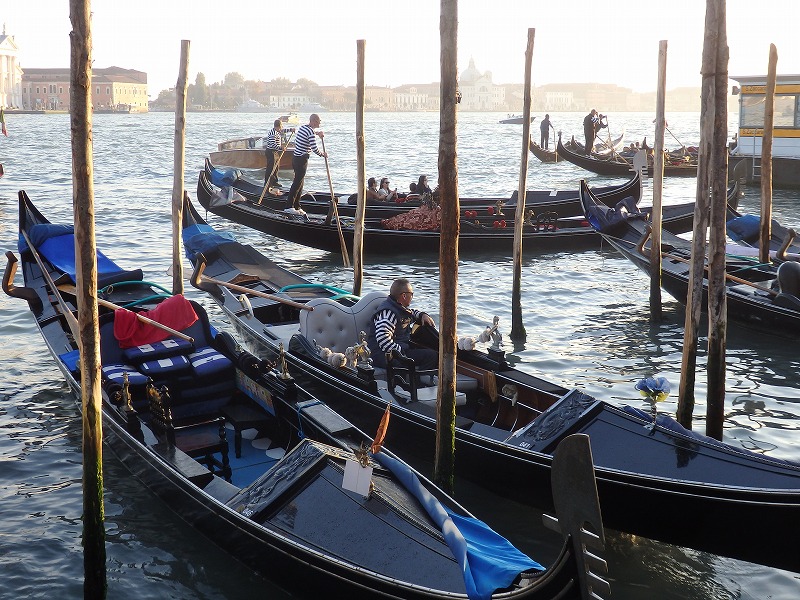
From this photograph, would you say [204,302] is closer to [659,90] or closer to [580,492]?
[659,90]

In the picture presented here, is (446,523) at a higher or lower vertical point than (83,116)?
lower

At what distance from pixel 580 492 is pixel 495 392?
2.42 m

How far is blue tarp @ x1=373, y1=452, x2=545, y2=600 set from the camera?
8.56 feet

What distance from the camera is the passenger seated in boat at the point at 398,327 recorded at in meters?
4.95

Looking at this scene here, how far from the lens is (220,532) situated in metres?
3.62

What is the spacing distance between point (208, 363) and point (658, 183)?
378cm

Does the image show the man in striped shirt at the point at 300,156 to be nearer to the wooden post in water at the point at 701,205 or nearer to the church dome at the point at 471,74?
the wooden post in water at the point at 701,205

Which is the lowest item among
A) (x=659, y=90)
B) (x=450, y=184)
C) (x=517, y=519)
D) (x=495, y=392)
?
(x=517, y=519)

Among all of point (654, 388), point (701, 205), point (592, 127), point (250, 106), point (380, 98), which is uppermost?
point (380, 98)

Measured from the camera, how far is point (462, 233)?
10.6 metres

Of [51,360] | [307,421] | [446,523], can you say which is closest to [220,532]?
[307,421]

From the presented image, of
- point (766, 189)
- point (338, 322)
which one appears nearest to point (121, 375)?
point (338, 322)

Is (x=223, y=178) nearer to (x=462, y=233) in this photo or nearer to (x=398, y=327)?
(x=462, y=233)

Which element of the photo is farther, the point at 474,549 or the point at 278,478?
the point at 278,478
